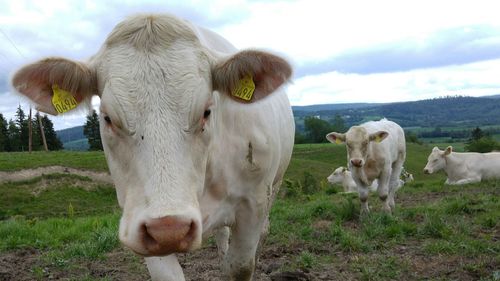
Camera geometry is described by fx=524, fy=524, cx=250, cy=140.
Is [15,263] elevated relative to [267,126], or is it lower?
lower

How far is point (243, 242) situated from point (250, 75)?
1690mm

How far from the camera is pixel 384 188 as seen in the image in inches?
412

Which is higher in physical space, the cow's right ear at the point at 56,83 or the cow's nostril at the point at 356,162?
the cow's right ear at the point at 56,83

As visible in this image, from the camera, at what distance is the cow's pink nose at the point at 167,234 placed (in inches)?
96.9

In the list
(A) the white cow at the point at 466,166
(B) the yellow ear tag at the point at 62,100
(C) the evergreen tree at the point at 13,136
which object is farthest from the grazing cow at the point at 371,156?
(C) the evergreen tree at the point at 13,136

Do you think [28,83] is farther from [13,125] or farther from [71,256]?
[13,125]

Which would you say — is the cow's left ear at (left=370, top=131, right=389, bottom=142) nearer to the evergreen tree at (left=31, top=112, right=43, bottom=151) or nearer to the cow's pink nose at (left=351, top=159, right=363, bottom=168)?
the cow's pink nose at (left=351, top=159, right=363, bottom=168)

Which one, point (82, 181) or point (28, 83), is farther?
point (82, 181)

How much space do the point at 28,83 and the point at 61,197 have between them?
20.6 metres

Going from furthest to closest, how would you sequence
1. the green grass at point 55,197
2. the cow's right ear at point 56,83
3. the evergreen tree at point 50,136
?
the evergreen tree at point 50,136, the green grass at point 55,197, the cow's right ear at point 56,83

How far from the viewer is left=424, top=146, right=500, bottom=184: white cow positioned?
1862 cm

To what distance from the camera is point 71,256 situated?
6719 mm

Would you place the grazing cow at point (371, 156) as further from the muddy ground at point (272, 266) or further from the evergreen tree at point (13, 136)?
the evergreen tree at point (13, 136)

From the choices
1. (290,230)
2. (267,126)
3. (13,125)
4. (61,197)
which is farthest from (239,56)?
(13,125)
